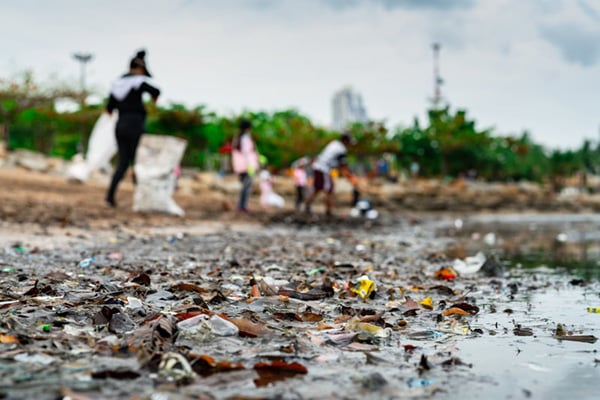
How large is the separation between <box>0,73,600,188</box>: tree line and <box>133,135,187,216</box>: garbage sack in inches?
653

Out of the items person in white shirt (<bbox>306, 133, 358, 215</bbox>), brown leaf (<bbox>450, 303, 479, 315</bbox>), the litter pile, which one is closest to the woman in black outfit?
the litter pile

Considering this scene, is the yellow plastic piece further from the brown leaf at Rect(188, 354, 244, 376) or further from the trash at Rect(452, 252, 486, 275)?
the trash at Rect(452, 252, 486, 275)

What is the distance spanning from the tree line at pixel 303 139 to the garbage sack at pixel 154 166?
16.6 m

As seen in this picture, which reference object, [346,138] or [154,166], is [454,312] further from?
[346,138]

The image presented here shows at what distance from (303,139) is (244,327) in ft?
113

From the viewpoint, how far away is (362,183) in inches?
1441

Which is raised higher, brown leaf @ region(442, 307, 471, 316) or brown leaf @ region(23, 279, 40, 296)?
brown leaf @ region(23, 279, 40, 296)

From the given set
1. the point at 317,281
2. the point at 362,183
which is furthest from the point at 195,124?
the point at 317,281

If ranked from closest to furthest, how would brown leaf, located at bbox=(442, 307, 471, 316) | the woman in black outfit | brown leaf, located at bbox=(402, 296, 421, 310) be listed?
brown leaf, located at bbox=(442, 307, 471, 316) < brown leaf, located at bbox=(402, 296, 421, 310) < the woman in black outfit

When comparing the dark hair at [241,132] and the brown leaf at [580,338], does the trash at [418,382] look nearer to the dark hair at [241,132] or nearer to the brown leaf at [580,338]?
the brown leaf at [580,338]

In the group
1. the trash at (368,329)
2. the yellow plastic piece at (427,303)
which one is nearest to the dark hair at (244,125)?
the yellow plastic piece at (427,303)

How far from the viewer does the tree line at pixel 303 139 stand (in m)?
31.0

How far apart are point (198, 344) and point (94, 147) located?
31.1 feet

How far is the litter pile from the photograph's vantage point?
2119mm
